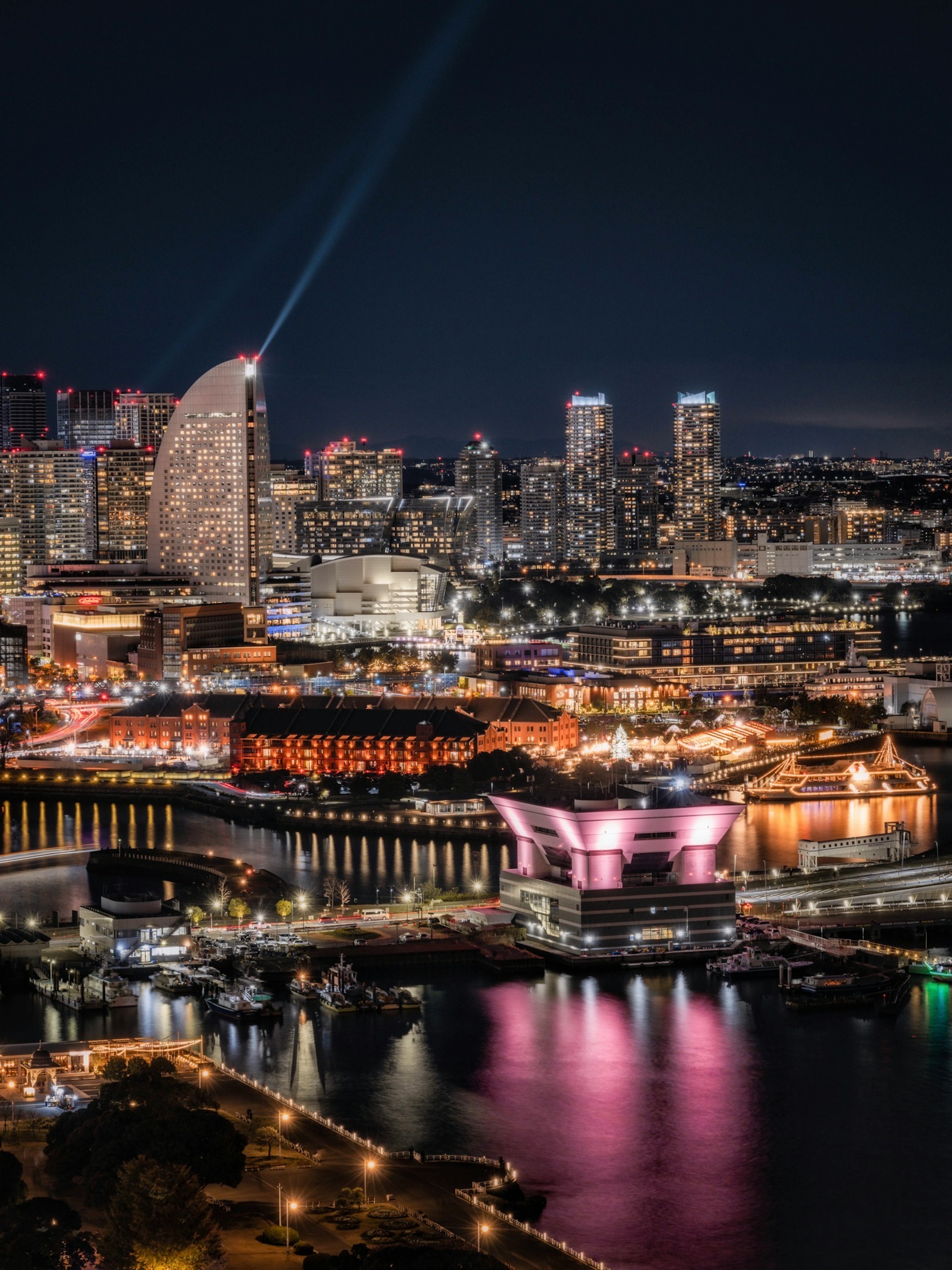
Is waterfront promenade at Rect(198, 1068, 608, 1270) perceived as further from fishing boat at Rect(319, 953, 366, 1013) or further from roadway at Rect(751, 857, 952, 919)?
A: roadway at Rect(751, 857, 952, 919)

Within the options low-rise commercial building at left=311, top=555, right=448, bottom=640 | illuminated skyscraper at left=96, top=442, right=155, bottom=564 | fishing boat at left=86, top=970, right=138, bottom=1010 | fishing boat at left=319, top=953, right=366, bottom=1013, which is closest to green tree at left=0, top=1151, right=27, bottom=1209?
fishing boat at left=86, top=970, right=138, bottom=1010

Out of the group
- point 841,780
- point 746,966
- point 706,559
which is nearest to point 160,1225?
point 746,966

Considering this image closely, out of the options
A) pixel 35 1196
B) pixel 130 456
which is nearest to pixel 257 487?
pixel 130 456

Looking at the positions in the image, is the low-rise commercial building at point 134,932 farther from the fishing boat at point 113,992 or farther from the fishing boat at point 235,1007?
the fishing boat at point 235,1007

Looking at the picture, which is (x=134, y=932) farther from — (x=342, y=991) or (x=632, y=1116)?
(x=632, y=1116)

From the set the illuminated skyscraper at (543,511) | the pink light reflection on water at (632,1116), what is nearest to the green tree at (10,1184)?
the pink light reflection on water at (632,1116)

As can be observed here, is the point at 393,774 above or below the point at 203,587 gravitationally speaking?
below

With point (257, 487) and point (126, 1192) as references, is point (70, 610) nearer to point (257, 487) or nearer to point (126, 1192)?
point (257, 487)
